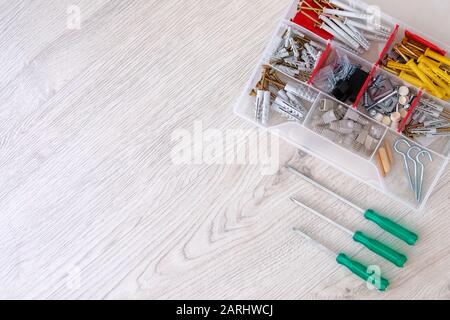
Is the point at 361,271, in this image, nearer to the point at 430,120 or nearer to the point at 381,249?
the point at 381,249

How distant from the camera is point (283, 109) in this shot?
3.40ft

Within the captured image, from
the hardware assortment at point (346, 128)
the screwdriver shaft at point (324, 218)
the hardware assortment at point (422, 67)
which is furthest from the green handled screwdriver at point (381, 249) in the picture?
the hardware assortment at point (422, 67)

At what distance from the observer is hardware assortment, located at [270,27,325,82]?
1.03 m

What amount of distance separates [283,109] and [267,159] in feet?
0.33

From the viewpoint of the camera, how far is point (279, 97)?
104cm

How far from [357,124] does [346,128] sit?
0.08 feet

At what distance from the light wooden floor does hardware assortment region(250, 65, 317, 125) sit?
0.04 metres

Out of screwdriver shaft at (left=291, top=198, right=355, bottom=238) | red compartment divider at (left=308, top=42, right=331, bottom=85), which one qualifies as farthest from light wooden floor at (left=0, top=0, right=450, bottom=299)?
red compartment divider at (left=308, top=42, right=331, bottom=85)

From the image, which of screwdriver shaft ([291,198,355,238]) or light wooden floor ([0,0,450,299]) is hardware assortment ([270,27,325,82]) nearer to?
light wooden floor ([0,0,450,299])

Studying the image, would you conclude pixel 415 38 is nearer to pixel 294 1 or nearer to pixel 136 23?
pixel 294 1

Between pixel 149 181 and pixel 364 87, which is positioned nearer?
pixel 364 87

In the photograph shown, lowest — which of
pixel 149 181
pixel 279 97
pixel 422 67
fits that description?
pixel 149 181

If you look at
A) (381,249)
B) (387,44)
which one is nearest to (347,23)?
(387,44)
